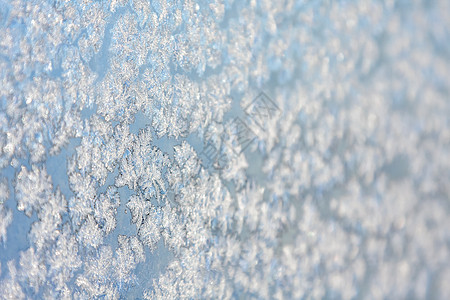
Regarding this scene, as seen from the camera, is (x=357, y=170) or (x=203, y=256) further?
(x=203, y=256)

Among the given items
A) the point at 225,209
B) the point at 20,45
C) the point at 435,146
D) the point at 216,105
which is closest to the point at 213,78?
the point at 216,105

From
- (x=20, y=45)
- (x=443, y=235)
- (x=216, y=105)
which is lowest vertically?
(x=443, y=235)

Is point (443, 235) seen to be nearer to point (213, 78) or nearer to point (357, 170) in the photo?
point (357, 170)

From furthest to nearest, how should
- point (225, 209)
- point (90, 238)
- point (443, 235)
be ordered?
point (90, 238) < point (225, 209) < point (443, 235)

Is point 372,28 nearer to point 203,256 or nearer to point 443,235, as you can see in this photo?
point 443,235

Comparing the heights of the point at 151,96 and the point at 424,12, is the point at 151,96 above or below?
above

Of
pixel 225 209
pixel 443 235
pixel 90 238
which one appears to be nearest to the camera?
pixel 443 235
